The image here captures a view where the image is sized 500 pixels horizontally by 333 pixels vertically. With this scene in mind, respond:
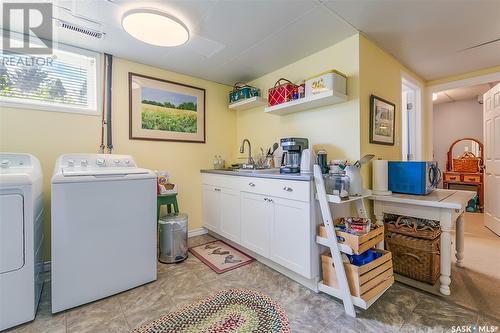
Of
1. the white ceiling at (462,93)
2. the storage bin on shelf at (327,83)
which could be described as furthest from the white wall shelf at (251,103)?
the white ceiling at (462,93)

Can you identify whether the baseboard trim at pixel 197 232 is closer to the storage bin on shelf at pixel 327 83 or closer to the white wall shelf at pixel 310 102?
the white wall shelf at pixel 310 102

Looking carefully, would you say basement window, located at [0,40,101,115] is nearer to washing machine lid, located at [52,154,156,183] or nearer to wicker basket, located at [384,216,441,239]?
washing machine lid, located at [52,154,156,183]

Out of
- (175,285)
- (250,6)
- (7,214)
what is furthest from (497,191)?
(7,214)

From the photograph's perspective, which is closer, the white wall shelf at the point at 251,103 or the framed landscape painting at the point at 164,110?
the framed landscape painting at the point at 164,110

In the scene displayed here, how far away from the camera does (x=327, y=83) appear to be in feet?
6.68

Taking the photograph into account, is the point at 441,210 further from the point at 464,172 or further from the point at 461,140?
the point at 461,140

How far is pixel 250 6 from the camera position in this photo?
1716 mm

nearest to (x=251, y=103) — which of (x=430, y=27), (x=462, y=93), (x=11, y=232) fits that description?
(x=430, y=27)

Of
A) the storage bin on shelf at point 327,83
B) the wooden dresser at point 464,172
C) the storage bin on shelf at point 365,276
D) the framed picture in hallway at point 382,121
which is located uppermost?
the storage bin on shelf at point 327,83

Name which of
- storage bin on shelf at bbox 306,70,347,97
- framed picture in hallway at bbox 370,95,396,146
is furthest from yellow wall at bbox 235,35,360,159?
framed picture in hallway at bbox 370,95,396,146

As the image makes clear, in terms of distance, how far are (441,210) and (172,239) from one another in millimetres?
2417

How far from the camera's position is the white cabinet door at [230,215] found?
8.19 feet

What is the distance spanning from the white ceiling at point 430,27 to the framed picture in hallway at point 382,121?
0.59 m

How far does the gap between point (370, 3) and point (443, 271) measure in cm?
213
